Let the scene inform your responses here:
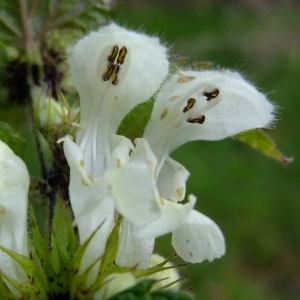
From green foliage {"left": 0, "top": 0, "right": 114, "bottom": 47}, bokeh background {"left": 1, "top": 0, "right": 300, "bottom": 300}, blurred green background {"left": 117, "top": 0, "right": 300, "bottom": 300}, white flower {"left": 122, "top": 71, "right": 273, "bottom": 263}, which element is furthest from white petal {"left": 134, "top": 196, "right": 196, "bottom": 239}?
blurred green background {"left": 117, "top": 0, "right": 300, "bottom": 300}

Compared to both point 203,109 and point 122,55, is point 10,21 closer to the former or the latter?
point 122,55

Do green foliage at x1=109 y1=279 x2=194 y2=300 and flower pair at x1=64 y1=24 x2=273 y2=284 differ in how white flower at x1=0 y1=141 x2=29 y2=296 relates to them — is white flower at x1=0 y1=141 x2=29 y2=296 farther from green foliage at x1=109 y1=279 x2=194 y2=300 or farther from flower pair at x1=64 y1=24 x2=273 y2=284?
green foliage at x1=109 y1=279 x2=194 y2=300

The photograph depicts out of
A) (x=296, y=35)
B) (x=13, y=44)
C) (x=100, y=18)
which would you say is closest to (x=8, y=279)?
(x=13, y=44)

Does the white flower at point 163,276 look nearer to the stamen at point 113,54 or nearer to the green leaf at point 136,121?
the green leaf at point 136,121

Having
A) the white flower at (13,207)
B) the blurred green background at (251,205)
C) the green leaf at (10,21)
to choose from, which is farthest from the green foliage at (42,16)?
the blurred green background at (251,205)

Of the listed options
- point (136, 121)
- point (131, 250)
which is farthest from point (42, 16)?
point (131, 250)
